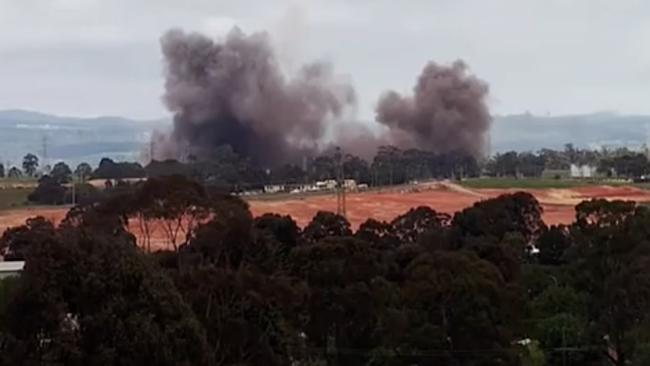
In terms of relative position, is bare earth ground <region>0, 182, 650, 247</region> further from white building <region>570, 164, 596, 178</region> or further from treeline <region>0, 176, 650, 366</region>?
white building <region>570, 164, 596, 178</region>

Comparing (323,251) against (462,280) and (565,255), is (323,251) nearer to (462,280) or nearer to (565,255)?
(462,280)

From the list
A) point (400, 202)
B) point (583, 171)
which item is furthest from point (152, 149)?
point (400, 202)

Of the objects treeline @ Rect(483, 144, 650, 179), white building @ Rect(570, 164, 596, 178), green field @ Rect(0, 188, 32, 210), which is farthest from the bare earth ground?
white building @ Rect(570, 164, 596, 178)

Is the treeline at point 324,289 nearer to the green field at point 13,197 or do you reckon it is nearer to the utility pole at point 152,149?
the green field at point 13,197

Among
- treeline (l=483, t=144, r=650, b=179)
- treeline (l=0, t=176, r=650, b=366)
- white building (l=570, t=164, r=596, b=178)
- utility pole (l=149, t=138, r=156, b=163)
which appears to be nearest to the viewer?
treeline (l=0, t=176, r=650, b=366)

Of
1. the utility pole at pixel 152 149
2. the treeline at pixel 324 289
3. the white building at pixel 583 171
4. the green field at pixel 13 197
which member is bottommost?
the treeline at pixel 324 289

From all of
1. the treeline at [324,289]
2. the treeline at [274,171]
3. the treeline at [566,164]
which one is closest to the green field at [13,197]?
the treeline at [274,171]
